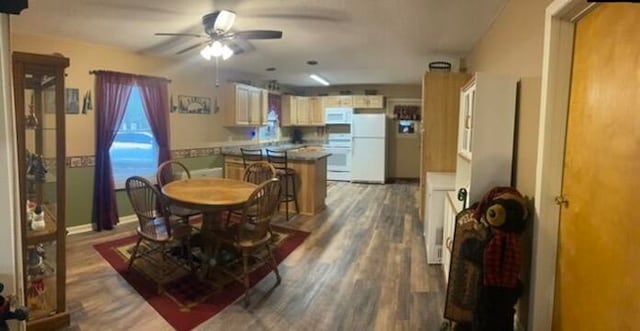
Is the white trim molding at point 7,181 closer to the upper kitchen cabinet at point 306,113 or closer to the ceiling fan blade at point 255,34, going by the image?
the ceiling fan blade at point 255,34

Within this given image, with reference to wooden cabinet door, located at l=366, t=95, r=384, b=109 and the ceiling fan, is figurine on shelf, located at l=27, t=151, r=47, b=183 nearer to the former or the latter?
the ceiling fan

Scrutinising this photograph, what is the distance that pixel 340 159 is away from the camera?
8.53 m

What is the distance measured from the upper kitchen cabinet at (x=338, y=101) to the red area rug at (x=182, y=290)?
5382mm

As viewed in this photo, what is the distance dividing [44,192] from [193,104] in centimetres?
350

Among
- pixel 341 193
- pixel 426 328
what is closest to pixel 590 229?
pixel 426 328

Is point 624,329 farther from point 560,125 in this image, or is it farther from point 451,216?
point 451,216

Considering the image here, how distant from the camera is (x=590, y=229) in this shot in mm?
1647

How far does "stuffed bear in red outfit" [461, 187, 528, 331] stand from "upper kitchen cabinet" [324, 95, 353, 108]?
22.4 feet

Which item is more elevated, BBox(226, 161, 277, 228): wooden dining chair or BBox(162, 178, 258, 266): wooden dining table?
Result: BBox(226, 161, 277, 228): wooden dining chair

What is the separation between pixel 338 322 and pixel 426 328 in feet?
1.91

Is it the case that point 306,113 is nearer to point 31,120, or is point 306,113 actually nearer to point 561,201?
point 31,120

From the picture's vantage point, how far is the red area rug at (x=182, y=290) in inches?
104

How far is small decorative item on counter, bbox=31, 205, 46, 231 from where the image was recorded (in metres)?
2.43

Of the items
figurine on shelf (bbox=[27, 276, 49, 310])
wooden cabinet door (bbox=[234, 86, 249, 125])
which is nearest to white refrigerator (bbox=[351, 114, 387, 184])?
wooden cabinet door (bbox=[234, 86, 249, 125])
